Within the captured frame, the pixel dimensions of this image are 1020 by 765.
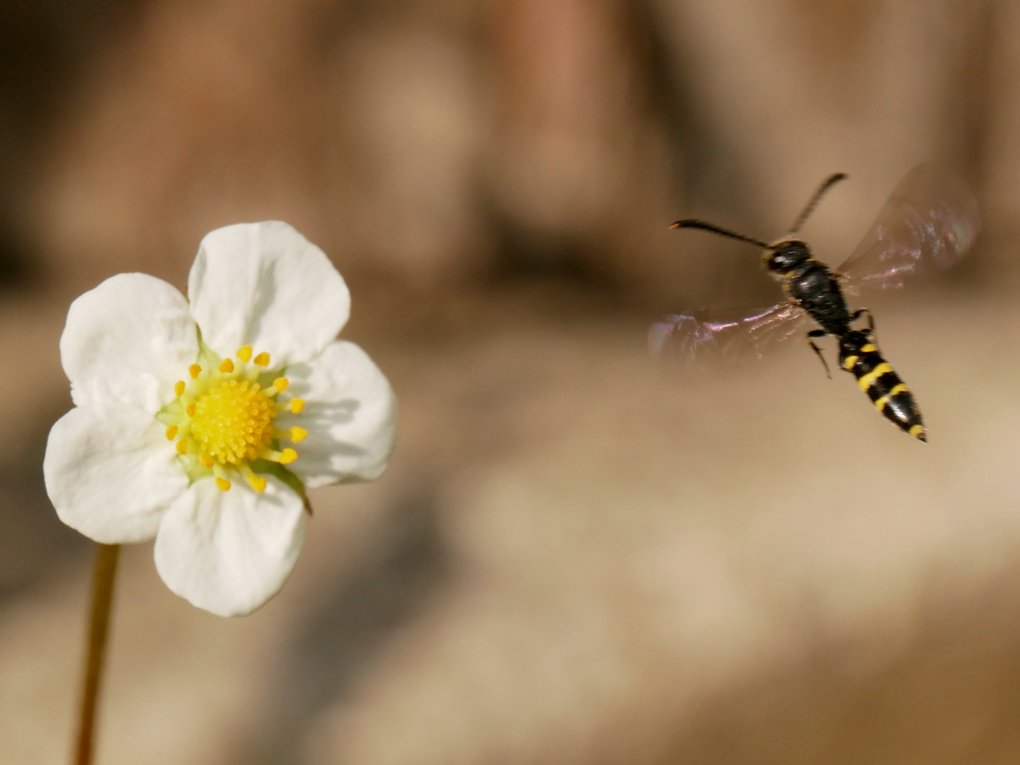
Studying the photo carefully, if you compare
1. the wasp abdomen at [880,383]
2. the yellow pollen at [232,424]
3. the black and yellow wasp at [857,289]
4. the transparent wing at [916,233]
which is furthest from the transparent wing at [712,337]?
the yellow pollen at [232,424]

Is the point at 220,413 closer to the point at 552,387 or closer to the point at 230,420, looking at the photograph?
the point at 230,420

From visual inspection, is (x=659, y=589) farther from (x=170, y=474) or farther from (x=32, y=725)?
(x=170, y=474)

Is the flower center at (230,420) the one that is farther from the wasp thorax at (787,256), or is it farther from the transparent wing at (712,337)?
the wasp thorax at (787,256)

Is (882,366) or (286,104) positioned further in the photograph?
(286,104)

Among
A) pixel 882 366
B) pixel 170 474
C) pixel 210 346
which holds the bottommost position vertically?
pixel 170 474

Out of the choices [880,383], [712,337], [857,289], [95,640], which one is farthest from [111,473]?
[857,289]

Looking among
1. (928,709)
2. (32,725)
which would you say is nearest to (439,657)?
(32,725)
